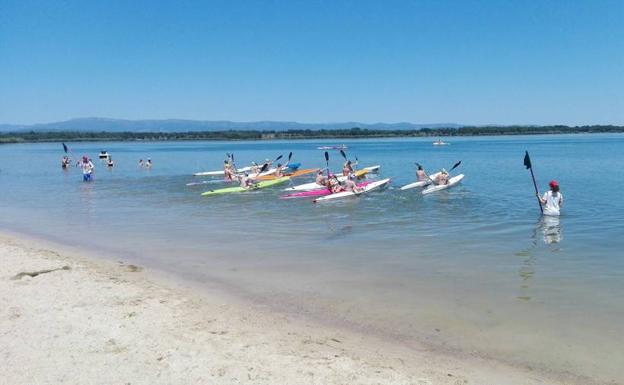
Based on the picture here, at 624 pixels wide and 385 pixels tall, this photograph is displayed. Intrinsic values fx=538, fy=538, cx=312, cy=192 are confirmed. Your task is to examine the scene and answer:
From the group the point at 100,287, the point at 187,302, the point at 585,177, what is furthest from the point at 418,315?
the point at 585,177

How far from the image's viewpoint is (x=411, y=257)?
11375 millimetres

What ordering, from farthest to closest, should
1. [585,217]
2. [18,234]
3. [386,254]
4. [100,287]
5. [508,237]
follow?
[585,217], [18,234], [508,237], [386,254], [100,287]

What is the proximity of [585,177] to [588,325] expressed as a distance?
89.8 feet

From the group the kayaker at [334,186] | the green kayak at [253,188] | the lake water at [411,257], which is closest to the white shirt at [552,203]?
the lake water at [411,257]

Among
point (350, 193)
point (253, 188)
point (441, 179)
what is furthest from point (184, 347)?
point (441, 179)

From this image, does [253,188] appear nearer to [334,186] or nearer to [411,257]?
[334,186]

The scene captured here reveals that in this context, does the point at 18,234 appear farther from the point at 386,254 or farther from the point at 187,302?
the point at 386,254

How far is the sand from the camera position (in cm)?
549

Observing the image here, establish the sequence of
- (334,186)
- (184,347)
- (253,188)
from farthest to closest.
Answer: (253,188)
(334,186)
(184,347)

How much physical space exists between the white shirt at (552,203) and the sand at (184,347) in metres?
11.2

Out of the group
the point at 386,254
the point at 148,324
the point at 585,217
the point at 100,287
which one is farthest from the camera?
the point at 585,217

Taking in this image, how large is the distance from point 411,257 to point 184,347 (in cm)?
632

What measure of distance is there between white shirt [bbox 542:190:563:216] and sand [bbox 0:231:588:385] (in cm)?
1122

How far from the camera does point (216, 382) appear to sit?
5.32 meters
